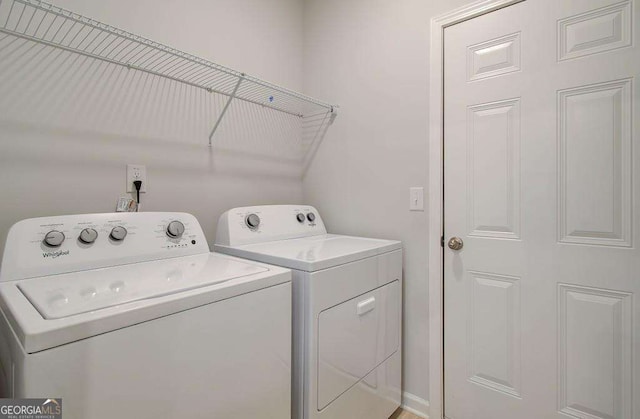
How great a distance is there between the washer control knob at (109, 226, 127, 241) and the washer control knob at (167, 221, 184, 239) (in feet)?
0.54

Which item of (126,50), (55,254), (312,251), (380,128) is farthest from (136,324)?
(380,128)

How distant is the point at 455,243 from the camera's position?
158cm

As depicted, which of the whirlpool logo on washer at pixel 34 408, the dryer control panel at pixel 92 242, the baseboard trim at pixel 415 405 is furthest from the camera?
the baseboard trim at pixel 415 405

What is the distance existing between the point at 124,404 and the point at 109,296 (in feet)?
0.84

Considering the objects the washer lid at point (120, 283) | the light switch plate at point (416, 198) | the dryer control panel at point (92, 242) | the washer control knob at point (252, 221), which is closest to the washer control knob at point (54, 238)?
the dryer control panel at point (92, 242)

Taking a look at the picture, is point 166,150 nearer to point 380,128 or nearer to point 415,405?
point 380,128

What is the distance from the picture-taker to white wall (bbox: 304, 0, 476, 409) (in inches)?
66.2

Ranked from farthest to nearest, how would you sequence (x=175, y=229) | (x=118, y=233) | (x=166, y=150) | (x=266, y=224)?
(x=266, y=224) → (x=166, y=150) → (x=175, y=229) → (x=118, y=233)

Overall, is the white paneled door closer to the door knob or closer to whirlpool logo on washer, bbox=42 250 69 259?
the door knob

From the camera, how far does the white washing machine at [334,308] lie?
1166 millimetres

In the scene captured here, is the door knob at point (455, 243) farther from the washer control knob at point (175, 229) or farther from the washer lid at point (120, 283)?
the washer control knob at point (175, 229)

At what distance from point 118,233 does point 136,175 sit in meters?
0.36

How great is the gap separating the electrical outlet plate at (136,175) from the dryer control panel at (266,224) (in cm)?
38

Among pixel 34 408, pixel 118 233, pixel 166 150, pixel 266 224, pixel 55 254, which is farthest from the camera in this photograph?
pixel 266 224
